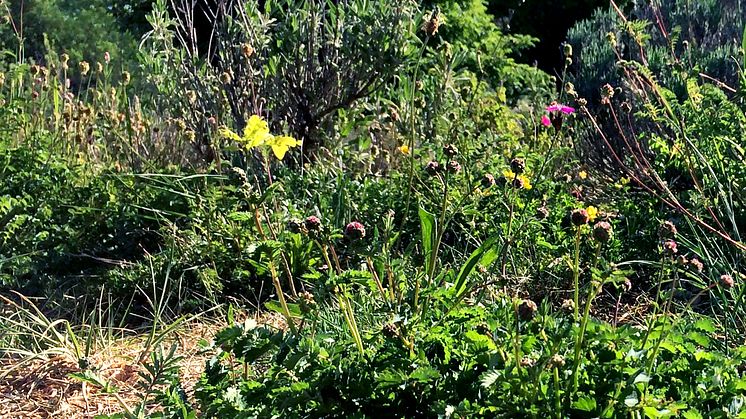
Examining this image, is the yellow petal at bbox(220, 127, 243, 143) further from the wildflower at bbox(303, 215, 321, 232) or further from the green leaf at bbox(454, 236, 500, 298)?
the green leaf at bbox(454, 236, 500, 298)

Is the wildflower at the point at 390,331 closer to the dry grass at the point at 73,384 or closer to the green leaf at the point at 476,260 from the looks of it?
the green leaf at the point at 476,260

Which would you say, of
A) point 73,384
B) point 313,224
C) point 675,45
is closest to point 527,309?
point 313,224

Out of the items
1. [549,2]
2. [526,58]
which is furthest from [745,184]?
[549,2]

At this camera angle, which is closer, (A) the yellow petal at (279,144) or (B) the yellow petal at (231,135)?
(B) the yellow petal at (231,135)

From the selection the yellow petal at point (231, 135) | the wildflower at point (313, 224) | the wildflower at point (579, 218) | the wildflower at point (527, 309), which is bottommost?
the wildflower at point (527, 309)

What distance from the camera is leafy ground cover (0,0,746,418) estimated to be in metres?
1.69

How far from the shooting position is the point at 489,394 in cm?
165

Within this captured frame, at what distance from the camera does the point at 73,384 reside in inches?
104

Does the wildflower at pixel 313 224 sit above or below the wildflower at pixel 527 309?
above

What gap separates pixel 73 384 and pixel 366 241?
103 centimetres

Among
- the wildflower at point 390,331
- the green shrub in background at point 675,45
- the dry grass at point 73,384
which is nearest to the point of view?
the wildflower at point 390,331

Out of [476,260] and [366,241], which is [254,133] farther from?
[366,241]

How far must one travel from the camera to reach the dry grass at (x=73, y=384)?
253cm

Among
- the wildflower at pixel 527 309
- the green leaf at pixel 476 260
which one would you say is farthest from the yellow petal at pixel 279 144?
the wildflower at pixel 527 309
